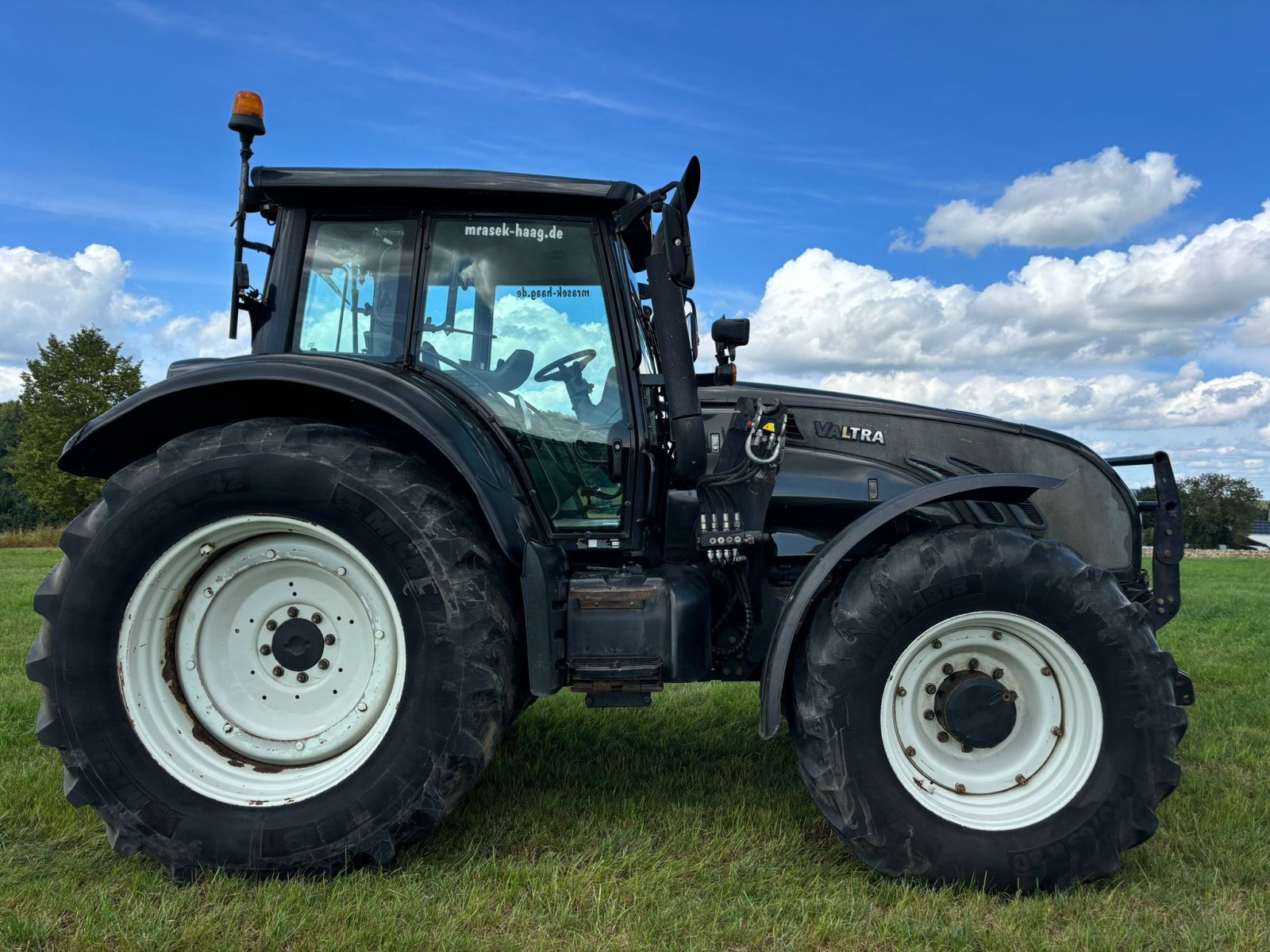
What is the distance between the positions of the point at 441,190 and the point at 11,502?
59295mm

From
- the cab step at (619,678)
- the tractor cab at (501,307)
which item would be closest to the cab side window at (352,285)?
the tractor cab at (501,307)

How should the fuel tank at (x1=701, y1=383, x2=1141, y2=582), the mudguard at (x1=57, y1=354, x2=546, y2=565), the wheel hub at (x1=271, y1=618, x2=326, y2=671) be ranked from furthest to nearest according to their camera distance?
the fuel tank at (x1=701, y1=383, x2=1141, y2=582) < the wheel hub at (x1=271, y1=618, x2=326, y2=671) < the mudguard at (x1=57, y1=354, x2=546, y2=565)

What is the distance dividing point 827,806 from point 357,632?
65.7 inches

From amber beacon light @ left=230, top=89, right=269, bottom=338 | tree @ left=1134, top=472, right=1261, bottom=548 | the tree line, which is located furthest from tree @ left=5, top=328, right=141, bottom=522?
tree @ left=1134, top=472, right=1261, bottom=548

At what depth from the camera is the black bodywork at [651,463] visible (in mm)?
3055

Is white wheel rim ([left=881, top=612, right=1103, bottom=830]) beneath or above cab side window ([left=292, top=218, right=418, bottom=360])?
beneath

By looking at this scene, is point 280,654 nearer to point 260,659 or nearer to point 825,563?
point 260,659

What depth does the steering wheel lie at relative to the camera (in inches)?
135

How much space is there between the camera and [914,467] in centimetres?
368

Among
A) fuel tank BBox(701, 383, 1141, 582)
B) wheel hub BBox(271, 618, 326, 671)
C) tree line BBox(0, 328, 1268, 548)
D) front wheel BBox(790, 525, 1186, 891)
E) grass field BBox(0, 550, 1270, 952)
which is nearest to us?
grass field BBox(0, 550, 1270, 952)

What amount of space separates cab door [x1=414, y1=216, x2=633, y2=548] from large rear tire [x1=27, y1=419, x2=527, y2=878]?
0.43m

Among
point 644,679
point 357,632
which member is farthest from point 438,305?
point 644,679

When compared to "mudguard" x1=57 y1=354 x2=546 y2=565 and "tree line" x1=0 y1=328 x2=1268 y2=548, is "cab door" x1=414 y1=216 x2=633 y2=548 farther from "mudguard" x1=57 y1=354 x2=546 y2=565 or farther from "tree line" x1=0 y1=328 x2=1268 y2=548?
"tree line" x1=0 y1=328 x2=1268 y2=548

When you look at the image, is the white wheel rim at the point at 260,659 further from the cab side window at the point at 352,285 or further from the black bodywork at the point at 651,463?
the cab side window at the point at 352,285
